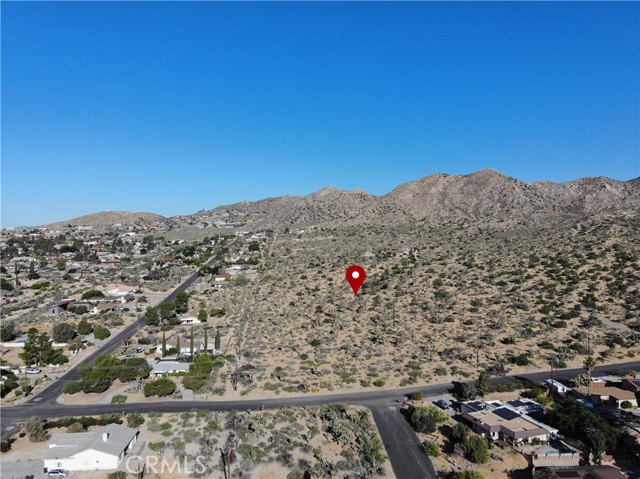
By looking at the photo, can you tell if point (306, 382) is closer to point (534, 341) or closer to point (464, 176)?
point (534, 341)

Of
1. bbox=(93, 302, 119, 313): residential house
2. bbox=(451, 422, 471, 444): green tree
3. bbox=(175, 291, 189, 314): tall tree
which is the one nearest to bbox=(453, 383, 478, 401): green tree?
bbox=(451, 422, 471, 444): green tree

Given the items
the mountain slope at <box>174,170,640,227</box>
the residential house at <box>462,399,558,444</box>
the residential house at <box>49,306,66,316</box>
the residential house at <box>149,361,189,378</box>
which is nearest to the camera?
the residential house at <box>462,399,558,444</box>

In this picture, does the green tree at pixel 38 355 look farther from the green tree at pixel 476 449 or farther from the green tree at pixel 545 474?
the green tree at pixel 545 474

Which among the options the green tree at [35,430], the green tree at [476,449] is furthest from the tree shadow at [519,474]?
the green tree at [35,430]

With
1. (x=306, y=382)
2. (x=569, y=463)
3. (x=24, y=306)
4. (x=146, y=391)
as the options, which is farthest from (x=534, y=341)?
(x=24, y=306)

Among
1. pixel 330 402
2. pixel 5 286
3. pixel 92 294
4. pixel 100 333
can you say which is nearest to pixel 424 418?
pixel 330 402

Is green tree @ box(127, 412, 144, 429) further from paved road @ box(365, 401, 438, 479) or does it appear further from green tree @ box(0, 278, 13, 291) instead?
green tree @ box(0, 278, 13, 291)
